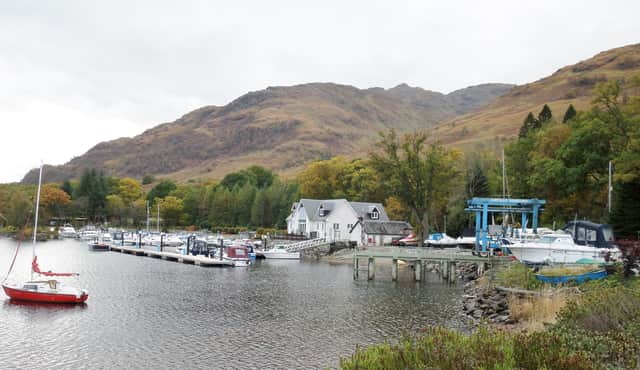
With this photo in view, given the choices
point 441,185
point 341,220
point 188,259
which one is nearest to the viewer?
point 188,259

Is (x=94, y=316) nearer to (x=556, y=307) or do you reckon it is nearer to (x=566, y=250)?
(x=556, y=307)

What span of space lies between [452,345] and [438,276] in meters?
43.9

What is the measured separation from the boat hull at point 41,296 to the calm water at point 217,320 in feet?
2.56

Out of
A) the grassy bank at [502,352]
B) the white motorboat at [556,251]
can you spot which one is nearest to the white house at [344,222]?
the white motorboat at [556,251]

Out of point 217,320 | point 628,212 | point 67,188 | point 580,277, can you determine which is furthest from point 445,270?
point 67,188

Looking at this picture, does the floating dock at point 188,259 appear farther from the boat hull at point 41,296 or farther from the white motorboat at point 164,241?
the boat hull at point 41,296

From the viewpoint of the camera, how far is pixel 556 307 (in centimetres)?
2727

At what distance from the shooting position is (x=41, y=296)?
3603 centimetres

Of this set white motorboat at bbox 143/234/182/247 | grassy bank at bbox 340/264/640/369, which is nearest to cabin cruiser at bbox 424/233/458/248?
white motorboat at bbox 143/234/182/247

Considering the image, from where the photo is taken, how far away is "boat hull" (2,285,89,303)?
3584 centimetres

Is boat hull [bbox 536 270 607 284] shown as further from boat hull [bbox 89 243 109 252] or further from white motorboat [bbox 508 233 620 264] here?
boat hull [bbox 89 243 109 252]

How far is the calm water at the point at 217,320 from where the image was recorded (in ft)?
79.3

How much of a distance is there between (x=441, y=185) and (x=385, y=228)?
47.0 ft

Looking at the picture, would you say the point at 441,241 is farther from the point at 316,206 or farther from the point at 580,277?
the point at 316,206
